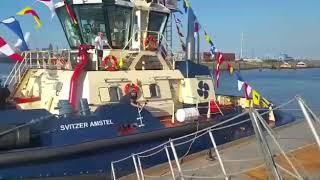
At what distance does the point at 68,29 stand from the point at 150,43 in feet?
7.53

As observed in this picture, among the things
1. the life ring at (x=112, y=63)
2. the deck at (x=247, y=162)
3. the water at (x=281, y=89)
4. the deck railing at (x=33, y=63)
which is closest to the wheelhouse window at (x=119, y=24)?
the life ring at (x=112, y=63)

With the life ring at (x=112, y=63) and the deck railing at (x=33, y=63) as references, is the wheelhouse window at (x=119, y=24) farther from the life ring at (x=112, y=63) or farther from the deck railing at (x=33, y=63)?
the deck railing at (x=33, y=63)

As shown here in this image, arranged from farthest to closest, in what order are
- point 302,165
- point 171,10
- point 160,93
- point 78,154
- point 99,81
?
point 171,10 < point 160,93 < point 99,81 < point 78,154 < point 302,165

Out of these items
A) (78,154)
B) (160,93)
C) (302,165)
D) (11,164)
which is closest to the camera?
(302,165)

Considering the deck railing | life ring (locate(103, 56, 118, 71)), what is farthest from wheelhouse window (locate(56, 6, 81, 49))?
life ring (locate(103, 56, 118, 71))

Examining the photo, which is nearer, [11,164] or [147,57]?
[11,164]

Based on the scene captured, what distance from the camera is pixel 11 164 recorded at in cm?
735

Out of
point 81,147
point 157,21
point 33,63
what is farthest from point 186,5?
point 81,147

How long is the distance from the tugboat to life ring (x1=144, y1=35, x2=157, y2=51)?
4cm

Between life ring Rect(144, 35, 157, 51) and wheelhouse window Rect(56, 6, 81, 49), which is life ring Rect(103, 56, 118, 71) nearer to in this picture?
life ring Rect(144, 35, 157, 51)

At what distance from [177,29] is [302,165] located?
721 cm

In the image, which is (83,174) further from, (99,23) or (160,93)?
(99,23)

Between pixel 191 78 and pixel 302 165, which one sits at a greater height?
pixel 191 78

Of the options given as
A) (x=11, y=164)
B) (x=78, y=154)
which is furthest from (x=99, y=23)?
(x=11, y=164)
